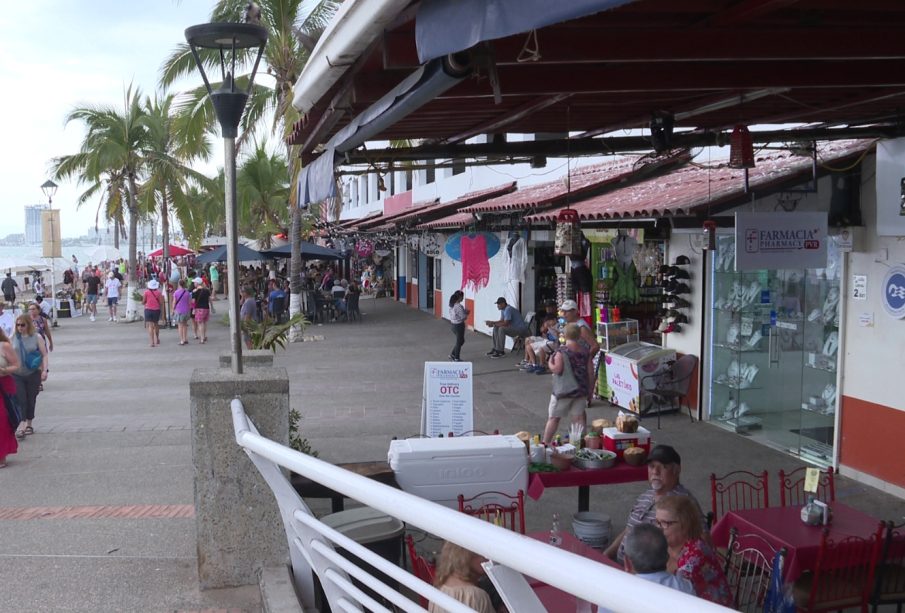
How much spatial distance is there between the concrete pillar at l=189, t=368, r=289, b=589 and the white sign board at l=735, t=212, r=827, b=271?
5.33 metres

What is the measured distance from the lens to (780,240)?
816 cm

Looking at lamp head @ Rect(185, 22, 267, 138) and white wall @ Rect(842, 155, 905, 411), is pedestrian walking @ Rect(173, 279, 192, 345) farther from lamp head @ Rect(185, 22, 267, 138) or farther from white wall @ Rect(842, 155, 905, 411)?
white wall @ Rect(842, 155, 905, 411)

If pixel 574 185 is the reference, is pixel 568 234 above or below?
below

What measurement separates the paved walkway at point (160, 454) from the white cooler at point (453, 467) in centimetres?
120

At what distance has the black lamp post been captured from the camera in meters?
5.15

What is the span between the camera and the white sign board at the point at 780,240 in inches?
319

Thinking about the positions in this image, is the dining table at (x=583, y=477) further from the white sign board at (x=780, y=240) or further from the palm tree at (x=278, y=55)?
the palm tree at (x=278, y=55)

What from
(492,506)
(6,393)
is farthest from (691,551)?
(6,393)

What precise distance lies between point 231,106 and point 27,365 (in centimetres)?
687

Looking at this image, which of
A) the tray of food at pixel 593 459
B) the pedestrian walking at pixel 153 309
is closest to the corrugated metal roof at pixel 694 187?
the tray of food at pixel 593 459

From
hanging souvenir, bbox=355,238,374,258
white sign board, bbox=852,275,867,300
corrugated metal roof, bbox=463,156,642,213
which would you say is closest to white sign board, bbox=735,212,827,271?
white sign board, bbox=852,275,867,300

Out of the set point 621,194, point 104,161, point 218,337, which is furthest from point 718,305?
point 104,161

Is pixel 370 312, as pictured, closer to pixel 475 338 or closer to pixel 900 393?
pixel 475 338

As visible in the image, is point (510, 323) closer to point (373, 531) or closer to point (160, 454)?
point (160, 454)
